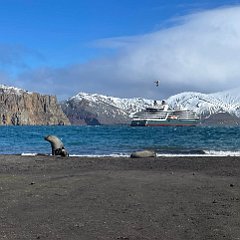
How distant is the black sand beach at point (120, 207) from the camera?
8.17 metres

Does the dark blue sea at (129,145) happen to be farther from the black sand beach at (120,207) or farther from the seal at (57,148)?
the black sand beach at (120,207)

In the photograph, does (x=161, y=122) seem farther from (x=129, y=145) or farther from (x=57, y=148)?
(x=57, y=148)

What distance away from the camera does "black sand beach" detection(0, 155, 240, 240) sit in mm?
8172

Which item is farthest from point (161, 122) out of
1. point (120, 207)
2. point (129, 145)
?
point (120, 207)

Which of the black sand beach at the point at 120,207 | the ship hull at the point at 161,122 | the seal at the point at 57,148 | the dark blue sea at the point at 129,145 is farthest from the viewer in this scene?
the ship hull at the point at 161,122

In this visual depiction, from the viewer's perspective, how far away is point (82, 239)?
7.65 m

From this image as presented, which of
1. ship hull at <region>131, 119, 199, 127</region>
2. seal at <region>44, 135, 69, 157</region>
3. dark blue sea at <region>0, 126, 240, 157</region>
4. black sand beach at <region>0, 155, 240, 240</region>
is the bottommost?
dark blue sea at <region>0, 126, 240, 157</region>

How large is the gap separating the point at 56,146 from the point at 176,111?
5444 inches

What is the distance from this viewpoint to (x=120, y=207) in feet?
33.5

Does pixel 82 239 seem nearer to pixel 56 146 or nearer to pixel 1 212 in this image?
Result: pixel 1 212

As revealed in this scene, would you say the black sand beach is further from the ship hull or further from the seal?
the ship hull

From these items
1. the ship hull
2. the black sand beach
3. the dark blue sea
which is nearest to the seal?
the dark blue sea

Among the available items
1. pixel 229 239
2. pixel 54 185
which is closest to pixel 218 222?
pixel 229 239

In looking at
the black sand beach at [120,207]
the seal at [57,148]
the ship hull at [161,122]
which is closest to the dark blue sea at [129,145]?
the seal at [57,148]
